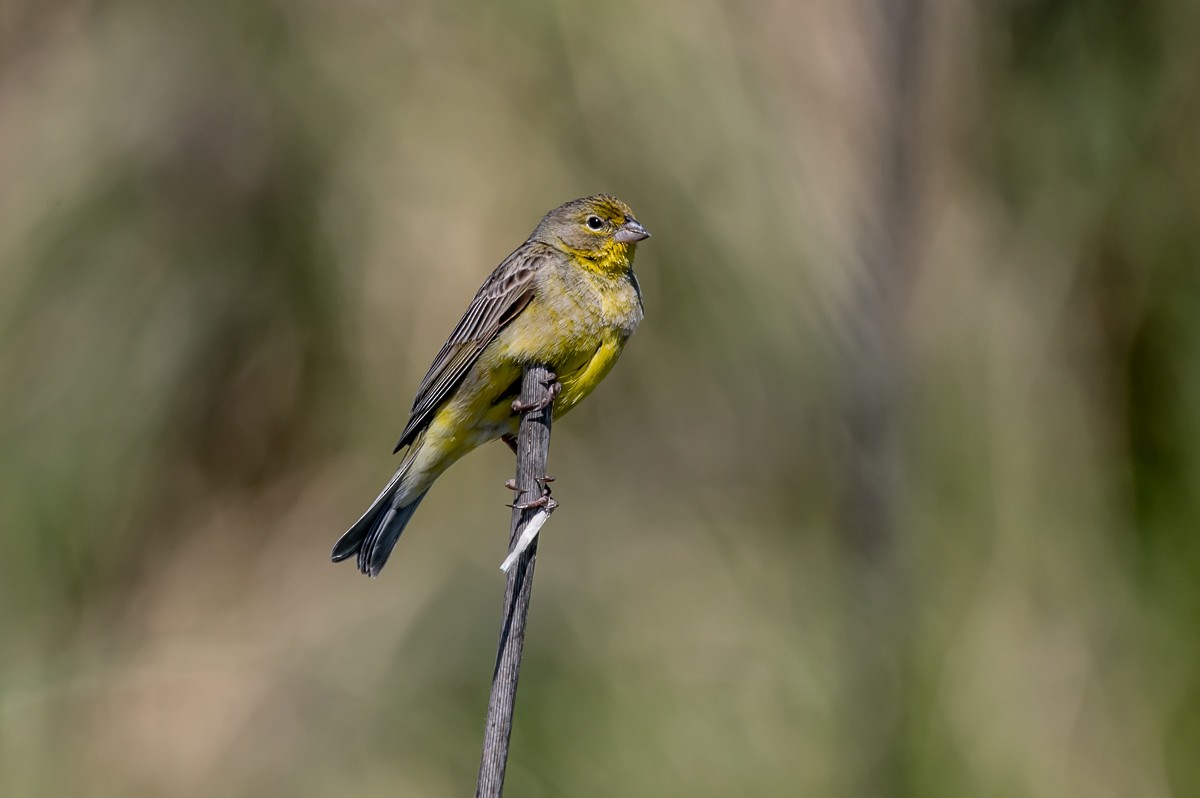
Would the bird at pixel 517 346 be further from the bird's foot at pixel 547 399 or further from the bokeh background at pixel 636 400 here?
the bokeh background at pixel 636 400

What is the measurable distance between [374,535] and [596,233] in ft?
3.15

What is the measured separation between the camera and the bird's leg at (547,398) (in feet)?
8.40

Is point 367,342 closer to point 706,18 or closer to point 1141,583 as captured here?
point 706,18

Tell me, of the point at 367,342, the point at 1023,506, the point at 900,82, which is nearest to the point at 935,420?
the point at 1023,506

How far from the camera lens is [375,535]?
123 inches

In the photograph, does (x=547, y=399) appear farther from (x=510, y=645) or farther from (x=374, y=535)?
(x=510, y=645)

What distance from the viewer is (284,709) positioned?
5.07 meters

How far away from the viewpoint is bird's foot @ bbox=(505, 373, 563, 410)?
256 centimetres

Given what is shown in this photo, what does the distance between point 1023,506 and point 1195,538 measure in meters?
0.46

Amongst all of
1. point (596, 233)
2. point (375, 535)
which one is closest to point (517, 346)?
point (596, 233)

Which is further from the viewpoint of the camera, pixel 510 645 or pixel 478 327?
pixel 478 327

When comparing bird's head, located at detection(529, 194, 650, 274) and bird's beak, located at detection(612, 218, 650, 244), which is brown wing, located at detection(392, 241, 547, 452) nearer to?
bird's head, located at detection(529, 194, 650, 274)

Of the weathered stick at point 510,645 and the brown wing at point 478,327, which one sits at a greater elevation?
the brown wing at point 478,327

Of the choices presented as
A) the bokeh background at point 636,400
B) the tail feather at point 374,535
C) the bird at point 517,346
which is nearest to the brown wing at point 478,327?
the bird at point 517,346
